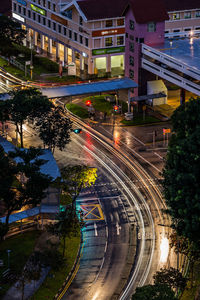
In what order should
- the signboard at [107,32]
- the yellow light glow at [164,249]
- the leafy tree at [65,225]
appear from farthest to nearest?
the signboard at [107,32]
the yellow light glow at [164,249]
the leafy tree at [65,225]

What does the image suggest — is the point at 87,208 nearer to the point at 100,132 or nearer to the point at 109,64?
the point at 100,132

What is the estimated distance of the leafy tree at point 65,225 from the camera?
8581 cm

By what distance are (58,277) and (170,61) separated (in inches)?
2629

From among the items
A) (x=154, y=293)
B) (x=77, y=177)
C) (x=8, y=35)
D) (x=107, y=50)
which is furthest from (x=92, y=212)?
(x=8, y=35)

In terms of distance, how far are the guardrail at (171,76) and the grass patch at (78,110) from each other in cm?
1684

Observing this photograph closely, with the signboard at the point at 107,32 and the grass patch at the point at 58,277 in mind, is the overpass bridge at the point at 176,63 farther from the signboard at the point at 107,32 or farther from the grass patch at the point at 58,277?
the grass patch at the point at 58,277

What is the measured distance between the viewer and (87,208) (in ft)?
329

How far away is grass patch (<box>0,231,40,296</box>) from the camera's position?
84.3 m

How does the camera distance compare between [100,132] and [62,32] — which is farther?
[62,32]

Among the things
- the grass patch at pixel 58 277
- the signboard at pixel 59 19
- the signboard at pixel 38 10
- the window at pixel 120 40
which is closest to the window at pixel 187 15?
the window at pixel 120 40

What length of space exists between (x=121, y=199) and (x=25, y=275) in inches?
1229

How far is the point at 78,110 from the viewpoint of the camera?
141 metres

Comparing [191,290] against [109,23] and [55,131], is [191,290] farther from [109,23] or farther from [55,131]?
[109,23]

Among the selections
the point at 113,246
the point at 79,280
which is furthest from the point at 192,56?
the point at 79,280
